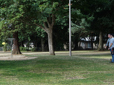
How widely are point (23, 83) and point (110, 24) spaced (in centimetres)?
3113

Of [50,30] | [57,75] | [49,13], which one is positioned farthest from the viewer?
[50,30]

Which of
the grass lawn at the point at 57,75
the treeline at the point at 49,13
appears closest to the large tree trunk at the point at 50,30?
the treeline at the point at 49,13

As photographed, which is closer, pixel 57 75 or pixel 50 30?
pixel 57 75

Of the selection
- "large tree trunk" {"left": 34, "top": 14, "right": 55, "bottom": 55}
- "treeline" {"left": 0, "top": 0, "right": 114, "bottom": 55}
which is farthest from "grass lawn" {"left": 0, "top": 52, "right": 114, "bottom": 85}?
"large tree trunk" {"left": 34, "top": 14, "right": 55, "bottom": 55}

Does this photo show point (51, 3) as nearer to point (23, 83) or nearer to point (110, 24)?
point (110, 24)

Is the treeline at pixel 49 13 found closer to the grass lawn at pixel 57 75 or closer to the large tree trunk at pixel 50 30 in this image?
the large tree trunk at pixel 50 30

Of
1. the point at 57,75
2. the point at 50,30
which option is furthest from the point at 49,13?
the point at 57,75

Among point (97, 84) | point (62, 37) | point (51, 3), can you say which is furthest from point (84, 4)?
point (62, 37)

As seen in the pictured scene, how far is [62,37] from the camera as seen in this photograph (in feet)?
195

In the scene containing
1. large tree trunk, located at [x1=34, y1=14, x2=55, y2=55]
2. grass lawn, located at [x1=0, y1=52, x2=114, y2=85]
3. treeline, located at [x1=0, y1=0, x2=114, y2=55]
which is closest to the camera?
grass lawn, located at [x1=0, y1=52, x2=114, y2=85]

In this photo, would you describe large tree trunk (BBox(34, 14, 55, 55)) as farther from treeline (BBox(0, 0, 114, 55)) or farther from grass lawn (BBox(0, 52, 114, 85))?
grass lawn (BBox(0, 52, 114, 85))

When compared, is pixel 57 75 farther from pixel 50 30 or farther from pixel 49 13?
pixel 50 30

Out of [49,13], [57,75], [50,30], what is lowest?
[57,75]

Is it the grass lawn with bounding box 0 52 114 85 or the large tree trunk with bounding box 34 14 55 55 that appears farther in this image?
the large tree trunk with bounding box 34 14 55 55
